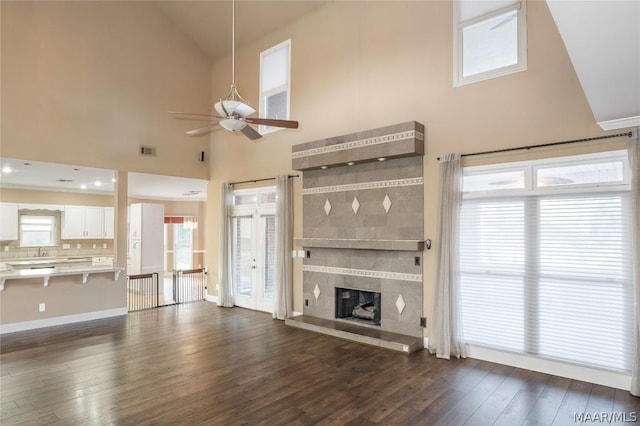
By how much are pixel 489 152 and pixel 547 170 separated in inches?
27.1

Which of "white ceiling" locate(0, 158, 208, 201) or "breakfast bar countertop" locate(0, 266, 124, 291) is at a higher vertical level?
"white ceiling" locate(0, 158, 208, 201)

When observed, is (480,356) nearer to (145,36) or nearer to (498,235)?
(498,235)

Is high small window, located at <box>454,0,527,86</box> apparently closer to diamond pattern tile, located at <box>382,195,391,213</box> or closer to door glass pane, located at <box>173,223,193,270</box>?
diamond pattern tile, located at <box>382,195,391,213</box>

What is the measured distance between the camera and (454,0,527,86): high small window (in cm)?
476

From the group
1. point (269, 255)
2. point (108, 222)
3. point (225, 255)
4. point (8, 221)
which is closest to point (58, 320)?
point (225, 255)

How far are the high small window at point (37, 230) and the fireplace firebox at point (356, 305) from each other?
7718 millimetres

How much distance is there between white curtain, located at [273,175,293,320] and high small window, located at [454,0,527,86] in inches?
137

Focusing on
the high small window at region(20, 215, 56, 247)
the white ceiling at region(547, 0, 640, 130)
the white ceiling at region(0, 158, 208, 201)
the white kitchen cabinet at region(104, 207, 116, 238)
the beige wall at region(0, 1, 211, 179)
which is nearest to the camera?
the white ceiling at region(547, 0, 640, 130)

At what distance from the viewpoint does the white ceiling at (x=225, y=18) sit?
721cm

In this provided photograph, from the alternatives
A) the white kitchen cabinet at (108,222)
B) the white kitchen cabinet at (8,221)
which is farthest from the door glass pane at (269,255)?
the white kitchen cabinet at (8,221)

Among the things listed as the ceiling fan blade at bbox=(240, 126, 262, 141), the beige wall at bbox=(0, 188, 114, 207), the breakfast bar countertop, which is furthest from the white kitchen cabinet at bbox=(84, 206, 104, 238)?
the ceiling fan blade at bbox=(240, 126, 262, 141)

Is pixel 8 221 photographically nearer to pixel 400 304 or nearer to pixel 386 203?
pixel 386 203

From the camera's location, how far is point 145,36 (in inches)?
305

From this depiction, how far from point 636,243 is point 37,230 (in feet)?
37.7
